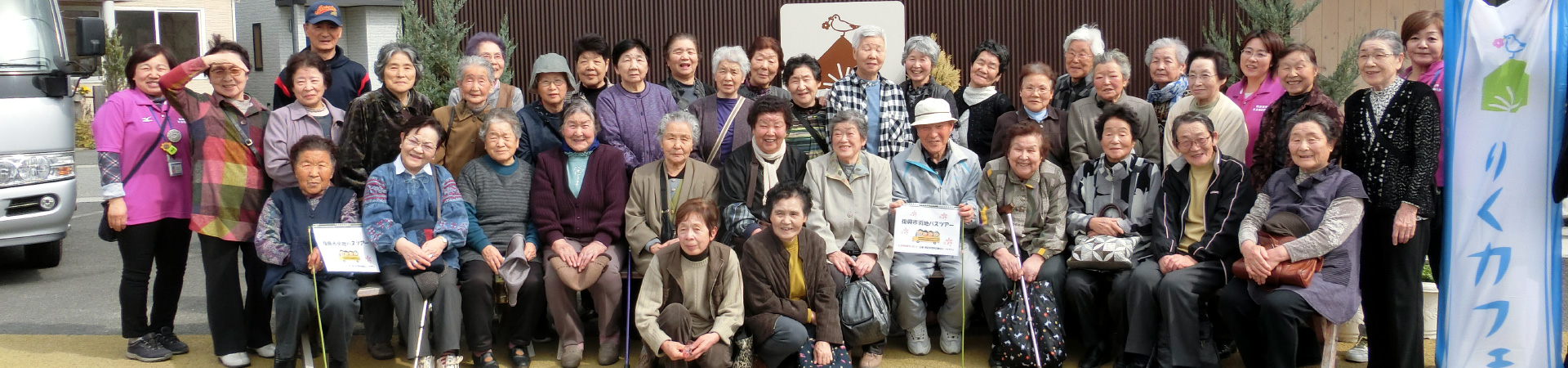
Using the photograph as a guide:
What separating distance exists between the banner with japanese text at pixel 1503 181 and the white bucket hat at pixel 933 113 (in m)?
2.09

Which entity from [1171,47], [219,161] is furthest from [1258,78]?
[219,161]

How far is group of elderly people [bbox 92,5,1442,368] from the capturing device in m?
4.64

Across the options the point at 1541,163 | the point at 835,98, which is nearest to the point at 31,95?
the point at 835,98

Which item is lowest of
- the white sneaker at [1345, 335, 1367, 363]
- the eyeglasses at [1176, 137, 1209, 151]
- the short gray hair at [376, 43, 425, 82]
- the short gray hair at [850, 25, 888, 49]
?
the white sneaker at [1345, 335, 1367, 363]

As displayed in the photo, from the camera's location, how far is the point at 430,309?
16.5ft

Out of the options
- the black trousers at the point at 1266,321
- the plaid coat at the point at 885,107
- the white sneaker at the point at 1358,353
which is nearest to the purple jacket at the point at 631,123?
the plaid coat at the point at 885,107

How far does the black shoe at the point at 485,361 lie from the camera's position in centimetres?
505

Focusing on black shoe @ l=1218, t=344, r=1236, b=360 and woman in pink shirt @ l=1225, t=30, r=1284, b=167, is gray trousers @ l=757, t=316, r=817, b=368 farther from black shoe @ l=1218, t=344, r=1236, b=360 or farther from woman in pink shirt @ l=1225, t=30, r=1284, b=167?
woman in pink shirt @ l=1225, t=30, r=1284, b=167

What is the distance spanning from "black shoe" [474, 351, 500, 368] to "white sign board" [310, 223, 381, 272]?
0.60 metres

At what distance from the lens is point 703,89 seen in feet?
21.6

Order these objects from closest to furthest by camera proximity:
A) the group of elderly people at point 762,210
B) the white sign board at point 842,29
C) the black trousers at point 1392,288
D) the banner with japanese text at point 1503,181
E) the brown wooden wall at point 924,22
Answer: the banner with japanese text at point 1503,181 < the black trousers at point 1392,288 < the group of elderly people at point 762,210 < the white sign board at point 842,29 < the brown wooden wall at point 924,22

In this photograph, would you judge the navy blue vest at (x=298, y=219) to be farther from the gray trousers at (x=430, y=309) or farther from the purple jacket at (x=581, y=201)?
the purple jacket at (x=581, y=201)

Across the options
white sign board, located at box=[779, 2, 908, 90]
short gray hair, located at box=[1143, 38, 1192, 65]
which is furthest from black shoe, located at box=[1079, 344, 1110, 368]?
white sign board, located at box=[779, 2, 908, 90]

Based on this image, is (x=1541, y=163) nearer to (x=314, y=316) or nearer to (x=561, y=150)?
(x=561, y=150)
